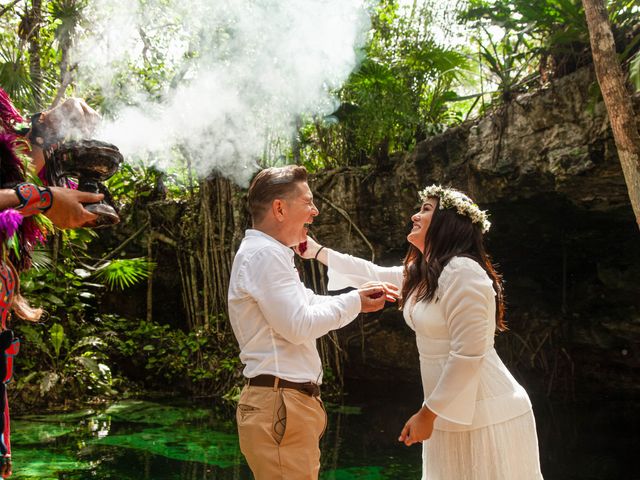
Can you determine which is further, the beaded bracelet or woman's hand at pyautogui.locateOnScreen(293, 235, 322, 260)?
woman's hand at pyautogui.locateOnScreen(293, 235, 322, 260)

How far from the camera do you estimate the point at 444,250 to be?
2279 millimetres

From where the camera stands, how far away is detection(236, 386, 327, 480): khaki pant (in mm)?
1862

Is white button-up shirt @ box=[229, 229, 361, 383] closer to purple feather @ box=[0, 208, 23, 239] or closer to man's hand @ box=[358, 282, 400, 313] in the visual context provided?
man's hand @ box=[358, 282, 400, 313]

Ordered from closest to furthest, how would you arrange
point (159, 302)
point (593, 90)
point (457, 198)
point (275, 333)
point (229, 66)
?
point (275, 333) < point (457, 198) < point (593, 90) < point (229, 66) < point (159, 302)

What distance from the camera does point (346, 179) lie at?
23.0 feet

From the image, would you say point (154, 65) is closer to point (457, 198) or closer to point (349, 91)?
point (349, 91)

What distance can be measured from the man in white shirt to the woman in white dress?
27cm

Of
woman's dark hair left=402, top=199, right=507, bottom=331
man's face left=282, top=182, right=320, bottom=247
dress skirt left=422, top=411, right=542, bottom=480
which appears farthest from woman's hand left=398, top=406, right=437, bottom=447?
man's face left=282, top=182, right=320, bottom=247

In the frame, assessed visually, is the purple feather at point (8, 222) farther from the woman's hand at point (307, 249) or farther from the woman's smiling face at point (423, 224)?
the woman's smiling face at point (423, 224)

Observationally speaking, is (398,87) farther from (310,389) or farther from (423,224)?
(310,389)

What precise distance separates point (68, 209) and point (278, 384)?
85 centimetres

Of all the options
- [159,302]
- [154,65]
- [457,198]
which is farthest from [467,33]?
[159,302]

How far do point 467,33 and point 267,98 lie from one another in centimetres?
245

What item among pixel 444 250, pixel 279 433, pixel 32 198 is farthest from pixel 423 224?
pixel 32 198
